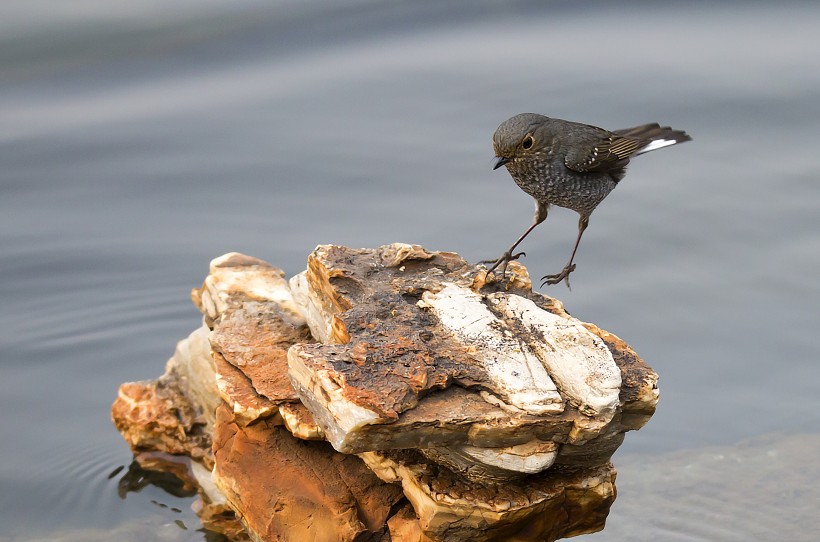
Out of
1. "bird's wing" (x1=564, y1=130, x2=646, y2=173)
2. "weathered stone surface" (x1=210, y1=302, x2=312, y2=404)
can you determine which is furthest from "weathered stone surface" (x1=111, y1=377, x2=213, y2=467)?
"bird's wing" (x1=564, y1=130, x2=646, y2=173)

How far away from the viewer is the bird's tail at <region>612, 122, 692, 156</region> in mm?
6676

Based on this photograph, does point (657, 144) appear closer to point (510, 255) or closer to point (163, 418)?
point (510, 255)

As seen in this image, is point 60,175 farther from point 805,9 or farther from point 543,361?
point 805,9

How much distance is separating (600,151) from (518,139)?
0.67m

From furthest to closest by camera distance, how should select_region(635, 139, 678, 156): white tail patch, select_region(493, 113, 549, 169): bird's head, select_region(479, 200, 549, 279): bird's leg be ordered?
select_region(635, 139, 678, 156): white tail patch < select_region(493, 113, 549, 169): bird's head < select_region(479, 200, 549, 279): bird's leg

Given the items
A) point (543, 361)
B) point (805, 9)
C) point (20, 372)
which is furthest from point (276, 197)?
point (805, 9)

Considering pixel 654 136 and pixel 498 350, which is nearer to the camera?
pixel 498 350

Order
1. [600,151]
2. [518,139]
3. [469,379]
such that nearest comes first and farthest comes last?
[469,379]
[518,139]
[600,151]

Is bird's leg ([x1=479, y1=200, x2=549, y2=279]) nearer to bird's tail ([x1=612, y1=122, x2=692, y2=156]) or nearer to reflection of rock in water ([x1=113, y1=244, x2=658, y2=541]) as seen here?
reflection of rock in water ([x1=113, y1=244, x2=658, y2=541])

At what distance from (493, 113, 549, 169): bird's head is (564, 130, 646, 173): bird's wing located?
9.0 inches

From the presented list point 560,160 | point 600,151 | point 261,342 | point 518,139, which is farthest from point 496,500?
point 600,151

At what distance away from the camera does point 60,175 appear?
10281mm

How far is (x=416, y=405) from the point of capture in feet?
14.7

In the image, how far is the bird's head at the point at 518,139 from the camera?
587 centimetres
